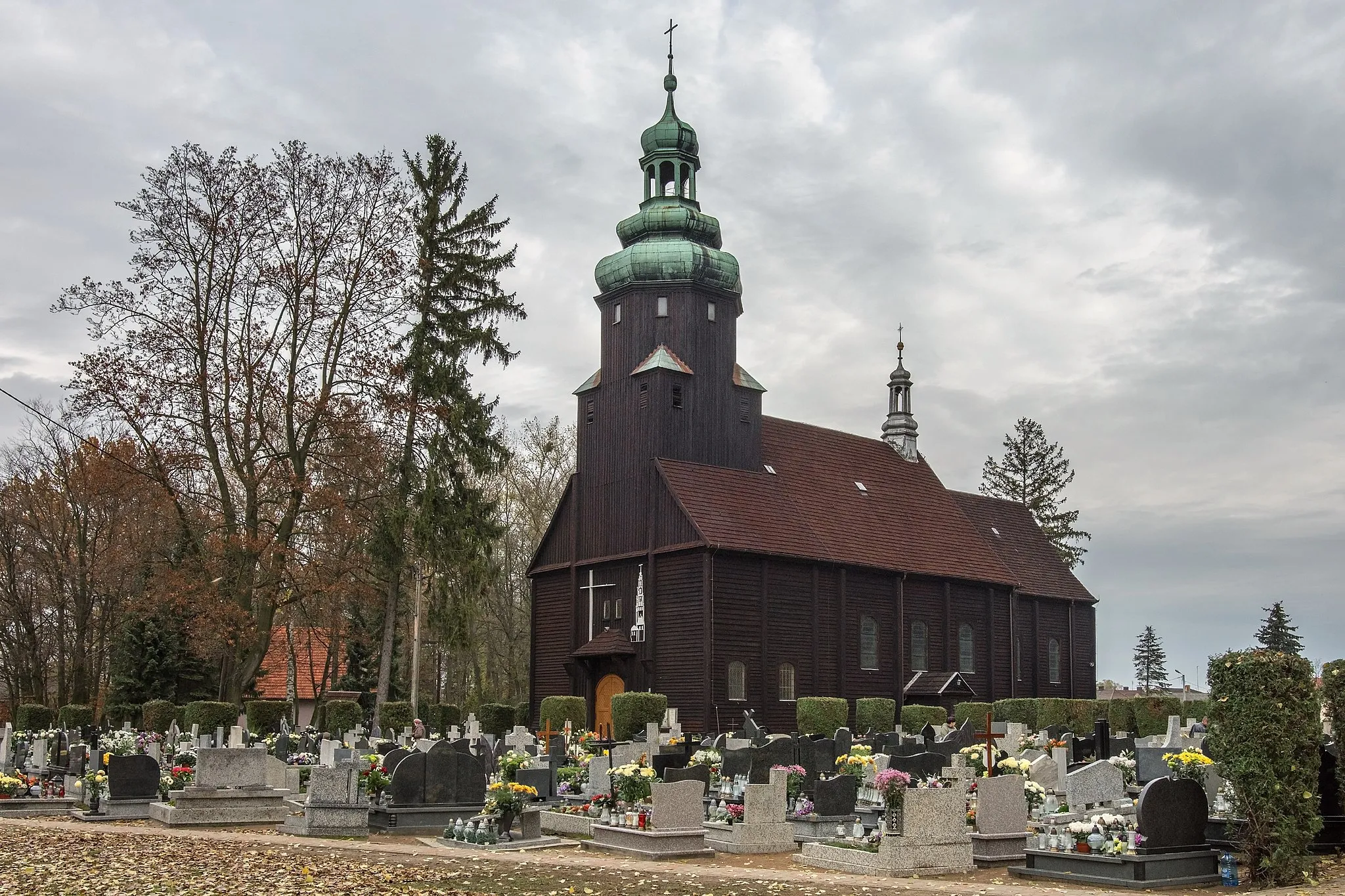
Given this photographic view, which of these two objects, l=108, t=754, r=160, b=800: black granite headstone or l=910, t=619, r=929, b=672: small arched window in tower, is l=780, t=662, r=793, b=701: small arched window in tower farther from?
l=108, t=754, r=160, b=800: black granite headstone

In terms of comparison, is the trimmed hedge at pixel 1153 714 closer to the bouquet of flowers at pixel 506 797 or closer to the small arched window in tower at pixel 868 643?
the small arched window in tower at pixel 868 643

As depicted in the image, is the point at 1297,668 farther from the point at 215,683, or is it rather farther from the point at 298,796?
the point at 215,683

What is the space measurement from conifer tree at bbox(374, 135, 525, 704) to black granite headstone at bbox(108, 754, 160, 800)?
1541cm

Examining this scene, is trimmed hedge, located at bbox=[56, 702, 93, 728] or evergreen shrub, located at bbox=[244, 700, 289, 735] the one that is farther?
evergreen shrub, located at bbox=[244, 700, 289, 735]

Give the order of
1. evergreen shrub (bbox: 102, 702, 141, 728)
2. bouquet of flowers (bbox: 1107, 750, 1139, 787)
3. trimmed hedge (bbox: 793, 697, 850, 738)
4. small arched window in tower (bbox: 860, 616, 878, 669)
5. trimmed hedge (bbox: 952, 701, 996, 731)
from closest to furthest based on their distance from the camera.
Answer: bouquet of flowers (bbox: 1107, 750, 1139, 787) → trimmed hedge (bbox: 793, 697, 850, 738) → trimmed hedge (bbox: 952, 701, 996, 731) → evergreen shrub (bbox: 102, 702, 141, 728) → small arched window in tower (bbox: 860, 616, 878, 669)

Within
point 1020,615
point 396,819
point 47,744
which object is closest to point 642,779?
point 396,819

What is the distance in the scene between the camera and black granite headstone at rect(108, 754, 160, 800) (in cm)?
2116

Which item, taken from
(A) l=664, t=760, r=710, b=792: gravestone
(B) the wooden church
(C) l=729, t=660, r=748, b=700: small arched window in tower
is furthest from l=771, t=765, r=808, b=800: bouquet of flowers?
(C) l=729, t=660, r=748, b=700: small arched window in tower

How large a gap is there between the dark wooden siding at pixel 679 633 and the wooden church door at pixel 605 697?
70.3 inches

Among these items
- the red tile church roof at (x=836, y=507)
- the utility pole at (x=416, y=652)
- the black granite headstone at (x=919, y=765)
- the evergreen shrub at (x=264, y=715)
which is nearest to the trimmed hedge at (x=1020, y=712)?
the red tile church roof at (x=836, y=507)

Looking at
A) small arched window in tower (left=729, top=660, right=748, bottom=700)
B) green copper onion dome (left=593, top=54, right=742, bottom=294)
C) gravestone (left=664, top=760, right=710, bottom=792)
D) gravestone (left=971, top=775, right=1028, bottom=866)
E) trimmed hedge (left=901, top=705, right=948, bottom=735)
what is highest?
green copper onion dome (left=593, top=54, right=742, bottom=294)

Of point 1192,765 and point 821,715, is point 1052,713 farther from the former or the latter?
point 1192,765

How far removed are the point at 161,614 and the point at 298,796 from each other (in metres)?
18.7

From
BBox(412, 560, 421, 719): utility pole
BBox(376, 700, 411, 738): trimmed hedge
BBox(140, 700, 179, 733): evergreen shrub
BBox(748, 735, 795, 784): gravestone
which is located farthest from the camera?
BBox(412, 560, 421, 719): utility pole
